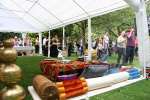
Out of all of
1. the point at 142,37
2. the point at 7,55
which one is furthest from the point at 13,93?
the point at 142,37

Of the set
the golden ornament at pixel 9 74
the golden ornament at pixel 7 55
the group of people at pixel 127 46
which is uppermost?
the group of people at pixel 127 46

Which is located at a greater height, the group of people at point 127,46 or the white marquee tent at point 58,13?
the white marquee tent at point 58,13

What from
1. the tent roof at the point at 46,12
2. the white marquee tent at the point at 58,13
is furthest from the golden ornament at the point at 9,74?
the tent roof at the point at 46,12

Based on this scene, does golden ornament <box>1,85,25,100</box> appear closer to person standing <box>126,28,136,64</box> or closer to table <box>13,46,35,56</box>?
person standing <box>126,28,136,64</box>

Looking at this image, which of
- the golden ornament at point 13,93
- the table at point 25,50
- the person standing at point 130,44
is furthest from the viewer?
the table at point 25,50

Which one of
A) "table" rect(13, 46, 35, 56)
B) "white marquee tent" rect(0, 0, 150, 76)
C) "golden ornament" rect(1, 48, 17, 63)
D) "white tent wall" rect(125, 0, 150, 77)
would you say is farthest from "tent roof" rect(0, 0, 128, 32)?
"golden ornament" rect(1, 48, 17, 63)

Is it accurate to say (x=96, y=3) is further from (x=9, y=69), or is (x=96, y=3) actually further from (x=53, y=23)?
(x=9, y=69)

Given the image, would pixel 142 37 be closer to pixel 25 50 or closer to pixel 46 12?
pixel 46 12

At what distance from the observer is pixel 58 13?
52.7ft

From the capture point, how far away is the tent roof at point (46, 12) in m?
12.2

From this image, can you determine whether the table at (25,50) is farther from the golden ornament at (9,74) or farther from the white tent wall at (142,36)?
the golden ornament at (9,74)

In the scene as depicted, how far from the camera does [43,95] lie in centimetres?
377

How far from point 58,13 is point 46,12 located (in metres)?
0.98

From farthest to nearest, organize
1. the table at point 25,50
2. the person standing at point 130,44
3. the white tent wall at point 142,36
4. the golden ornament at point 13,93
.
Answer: the table at point 25,50, the person standing at point 130,44, the white tent wall at point 142,36, the golden ornament at point 13,93
